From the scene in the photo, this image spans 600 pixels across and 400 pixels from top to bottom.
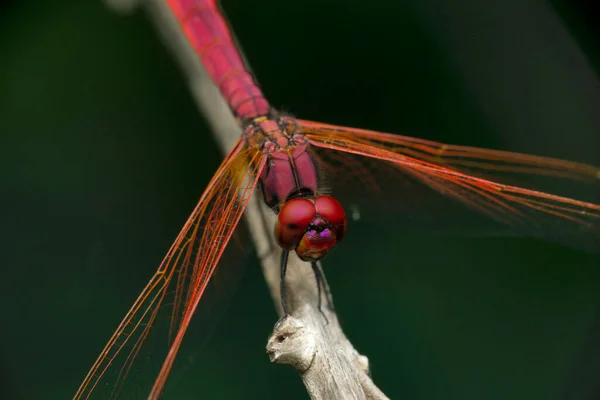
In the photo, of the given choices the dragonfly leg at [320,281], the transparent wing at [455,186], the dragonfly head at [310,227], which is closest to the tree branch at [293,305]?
the dragonfly leg at [320,281]

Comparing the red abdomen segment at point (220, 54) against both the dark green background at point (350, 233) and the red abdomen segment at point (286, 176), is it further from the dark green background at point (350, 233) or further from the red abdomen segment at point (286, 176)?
the red abdomen segment at point (286, 176)

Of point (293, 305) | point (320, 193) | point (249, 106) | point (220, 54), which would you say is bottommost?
point (293, 305)

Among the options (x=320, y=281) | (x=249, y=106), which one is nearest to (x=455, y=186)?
(x=320, y=281)

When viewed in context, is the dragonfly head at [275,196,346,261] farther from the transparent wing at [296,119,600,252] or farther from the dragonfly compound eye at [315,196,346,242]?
the transparent wing at [296,119,600,252]

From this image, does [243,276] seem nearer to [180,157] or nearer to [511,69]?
[180,157]

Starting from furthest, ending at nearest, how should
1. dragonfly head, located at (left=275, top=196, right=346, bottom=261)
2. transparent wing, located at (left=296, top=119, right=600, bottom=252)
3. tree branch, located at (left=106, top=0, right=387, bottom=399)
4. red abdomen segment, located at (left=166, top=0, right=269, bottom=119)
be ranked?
1. red abdomen segment, located at (left=166, top=0, right=269, bottom=119)
2. transparent wing, located at (left=296, top=119, right=600, bottom=252)
3. dragonfly head, located at (left=275, top=196, right=346, bottom=261)
4. tree branch, located at (left=106, top=0, right=387, bottom=399)

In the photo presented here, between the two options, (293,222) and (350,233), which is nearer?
(293,222)

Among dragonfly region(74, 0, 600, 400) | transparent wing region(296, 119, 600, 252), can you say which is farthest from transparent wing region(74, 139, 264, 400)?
transparent wing region(296, 119, 600, 252)

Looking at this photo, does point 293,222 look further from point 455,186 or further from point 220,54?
point 220,54

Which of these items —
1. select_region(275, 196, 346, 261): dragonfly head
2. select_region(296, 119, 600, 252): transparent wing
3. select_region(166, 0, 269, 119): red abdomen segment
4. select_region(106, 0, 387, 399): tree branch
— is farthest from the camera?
select_region(166, 0, 269, 119): red abdomen segment
